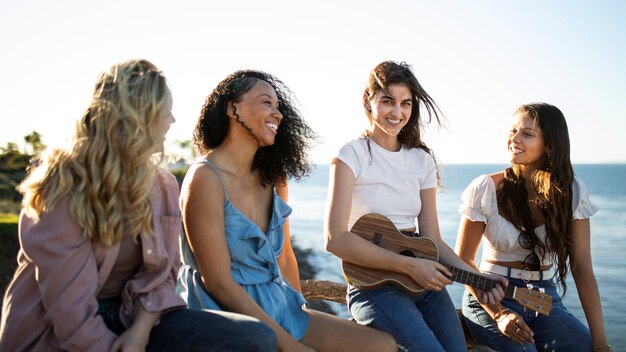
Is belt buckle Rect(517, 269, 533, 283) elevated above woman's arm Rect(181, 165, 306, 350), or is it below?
below

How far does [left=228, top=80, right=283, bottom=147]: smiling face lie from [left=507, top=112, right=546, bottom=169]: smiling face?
5.37ft

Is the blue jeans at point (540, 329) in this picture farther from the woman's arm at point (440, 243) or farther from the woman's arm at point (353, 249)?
the woman's arm at point (353, 249)

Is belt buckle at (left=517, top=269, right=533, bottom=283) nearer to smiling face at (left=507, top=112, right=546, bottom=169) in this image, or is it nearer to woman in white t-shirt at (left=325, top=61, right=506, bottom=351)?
woman in white t-shirt at (left=325, top=61, right=506, bottom=351)

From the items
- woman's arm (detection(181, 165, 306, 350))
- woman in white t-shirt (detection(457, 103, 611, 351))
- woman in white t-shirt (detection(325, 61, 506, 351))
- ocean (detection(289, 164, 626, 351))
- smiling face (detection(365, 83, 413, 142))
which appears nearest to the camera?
woman's arm (detection(181, 165, 306, 350))

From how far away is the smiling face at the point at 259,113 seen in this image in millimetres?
3111

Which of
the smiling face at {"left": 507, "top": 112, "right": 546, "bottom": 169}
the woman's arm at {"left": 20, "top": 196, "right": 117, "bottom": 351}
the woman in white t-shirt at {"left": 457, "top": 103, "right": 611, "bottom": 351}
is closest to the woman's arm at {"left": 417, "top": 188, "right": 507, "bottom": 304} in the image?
the woman in white t-shirt at {"left": 457, "top": 103, "right": 611, "bottom": 351}

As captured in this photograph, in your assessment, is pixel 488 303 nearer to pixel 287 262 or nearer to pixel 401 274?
pixel 401 274

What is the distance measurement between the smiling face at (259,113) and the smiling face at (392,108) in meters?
0.78

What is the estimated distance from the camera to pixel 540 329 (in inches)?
146

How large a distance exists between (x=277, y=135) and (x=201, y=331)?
51.2 inches

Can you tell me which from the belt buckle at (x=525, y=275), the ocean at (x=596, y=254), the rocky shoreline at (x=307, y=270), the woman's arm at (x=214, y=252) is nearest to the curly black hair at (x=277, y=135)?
the ocean at (x=596, y=254)

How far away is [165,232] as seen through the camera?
2600 mm

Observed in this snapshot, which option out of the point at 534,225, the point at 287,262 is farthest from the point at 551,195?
the point at 287,262

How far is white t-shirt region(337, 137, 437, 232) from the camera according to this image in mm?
3637
